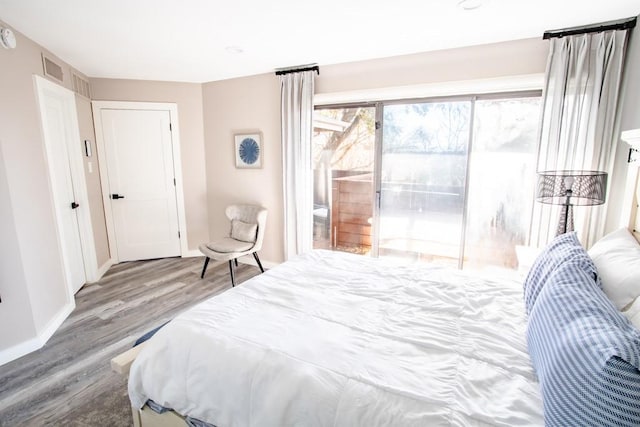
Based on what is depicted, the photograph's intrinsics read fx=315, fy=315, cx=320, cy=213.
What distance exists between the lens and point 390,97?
332 centimetres

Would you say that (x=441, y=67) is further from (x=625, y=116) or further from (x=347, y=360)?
(x=347, y=360)

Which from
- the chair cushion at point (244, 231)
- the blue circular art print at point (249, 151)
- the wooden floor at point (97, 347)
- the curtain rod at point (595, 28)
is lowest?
the wooden floor at point (97, 347)

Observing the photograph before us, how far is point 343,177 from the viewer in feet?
13.0

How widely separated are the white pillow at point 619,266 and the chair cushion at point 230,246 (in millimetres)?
3045

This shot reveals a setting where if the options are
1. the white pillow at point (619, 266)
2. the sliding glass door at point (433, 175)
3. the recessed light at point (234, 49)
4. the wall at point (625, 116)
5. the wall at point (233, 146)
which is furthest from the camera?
the wall at point (233, 146)

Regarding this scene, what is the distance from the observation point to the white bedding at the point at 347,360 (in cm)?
103

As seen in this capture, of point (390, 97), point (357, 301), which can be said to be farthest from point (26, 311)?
point (390, 97)

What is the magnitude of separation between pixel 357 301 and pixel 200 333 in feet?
2.63

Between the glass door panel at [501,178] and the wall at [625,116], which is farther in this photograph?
the glass door panel at [501,178]

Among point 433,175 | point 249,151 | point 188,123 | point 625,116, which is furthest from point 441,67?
point 188,123

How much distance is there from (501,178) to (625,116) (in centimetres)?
99

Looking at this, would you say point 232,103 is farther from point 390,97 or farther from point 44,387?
point 44,387

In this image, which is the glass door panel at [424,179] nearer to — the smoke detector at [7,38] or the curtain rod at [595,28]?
the curtain rod at [595,28]

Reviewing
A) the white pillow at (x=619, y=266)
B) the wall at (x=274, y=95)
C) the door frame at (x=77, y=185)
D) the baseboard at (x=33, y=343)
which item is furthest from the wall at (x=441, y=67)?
the baseboard at (x=33, y=343)
